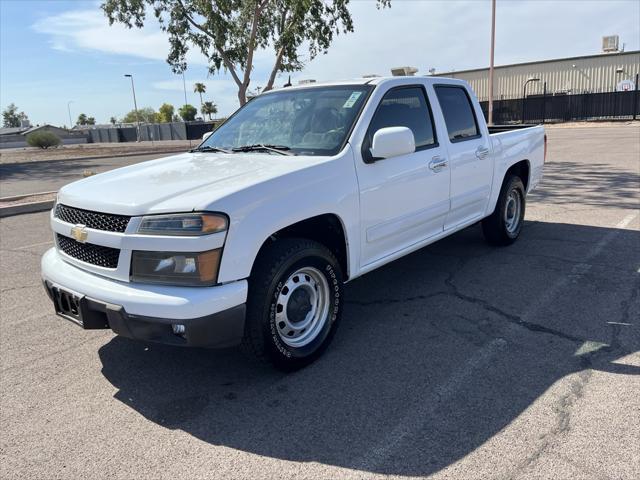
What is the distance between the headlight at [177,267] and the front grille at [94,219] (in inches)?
8.6

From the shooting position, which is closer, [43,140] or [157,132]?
[43,140]

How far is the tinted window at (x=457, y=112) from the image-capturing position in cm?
506

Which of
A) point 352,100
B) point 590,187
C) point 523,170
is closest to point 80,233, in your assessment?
point 352,100

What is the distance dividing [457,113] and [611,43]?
47850mm

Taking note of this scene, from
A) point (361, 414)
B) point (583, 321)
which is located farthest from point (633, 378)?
point (361, 414)

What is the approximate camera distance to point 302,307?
3.61m

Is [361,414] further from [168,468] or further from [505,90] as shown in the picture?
[505,90]

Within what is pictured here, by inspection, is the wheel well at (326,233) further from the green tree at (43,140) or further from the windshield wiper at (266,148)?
the green tree at (43,140)

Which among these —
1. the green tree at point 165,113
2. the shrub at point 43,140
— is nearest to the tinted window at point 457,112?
the shrub at point 43,140

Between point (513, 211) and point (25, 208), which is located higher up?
point (513, 211)

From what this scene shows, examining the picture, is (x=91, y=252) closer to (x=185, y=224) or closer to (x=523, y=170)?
(x=185, y=224)

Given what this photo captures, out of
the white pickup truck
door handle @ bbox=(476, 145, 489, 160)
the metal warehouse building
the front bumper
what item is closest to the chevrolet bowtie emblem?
the white pickup truck

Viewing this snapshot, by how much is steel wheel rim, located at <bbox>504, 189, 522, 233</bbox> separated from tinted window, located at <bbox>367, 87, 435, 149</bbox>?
2.09 m

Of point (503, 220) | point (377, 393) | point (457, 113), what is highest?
point (457, 113)
